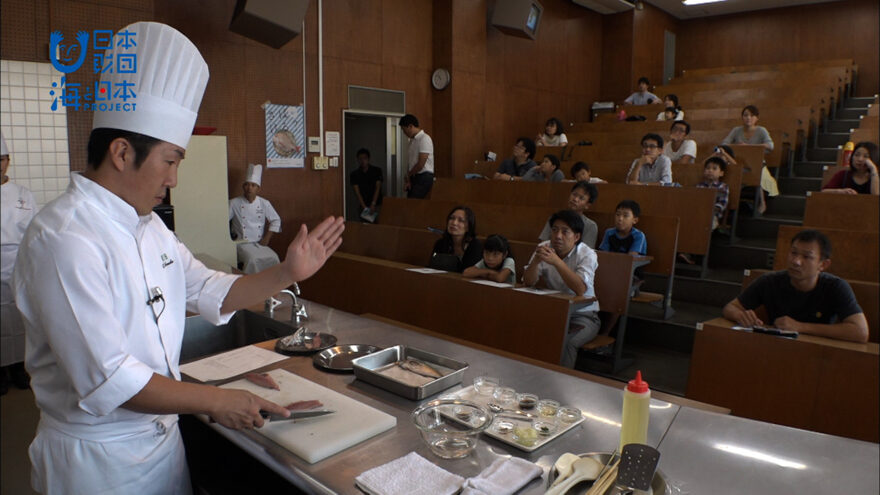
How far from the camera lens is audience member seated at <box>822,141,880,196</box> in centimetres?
439

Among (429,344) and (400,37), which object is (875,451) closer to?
(429,344)

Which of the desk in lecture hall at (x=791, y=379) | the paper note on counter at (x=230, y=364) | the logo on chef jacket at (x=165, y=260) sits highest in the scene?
the logo on chef jacket at (x=165, y=260)

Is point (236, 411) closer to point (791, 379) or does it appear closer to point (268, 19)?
point (791, 379)

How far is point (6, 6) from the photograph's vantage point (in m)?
4.18

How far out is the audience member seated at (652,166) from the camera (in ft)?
18.0

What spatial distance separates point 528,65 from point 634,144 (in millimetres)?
2710

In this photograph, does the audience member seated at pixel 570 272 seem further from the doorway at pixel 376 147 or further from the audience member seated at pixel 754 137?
the doorway at pixel 376 147

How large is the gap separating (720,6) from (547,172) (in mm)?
7108

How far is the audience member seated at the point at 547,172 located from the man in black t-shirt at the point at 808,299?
3079 mm

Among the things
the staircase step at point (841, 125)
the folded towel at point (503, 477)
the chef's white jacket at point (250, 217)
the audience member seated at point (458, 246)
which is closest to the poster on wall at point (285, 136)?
the chef's white jacket at point (250, 217)

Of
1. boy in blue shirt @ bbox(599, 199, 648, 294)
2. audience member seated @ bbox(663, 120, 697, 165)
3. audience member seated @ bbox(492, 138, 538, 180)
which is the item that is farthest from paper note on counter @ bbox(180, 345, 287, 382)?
audience member seated @ bbox(663, 120, 697, 165)

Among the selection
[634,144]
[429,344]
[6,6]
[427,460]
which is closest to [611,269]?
[429,344]

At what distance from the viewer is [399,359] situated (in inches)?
68.4

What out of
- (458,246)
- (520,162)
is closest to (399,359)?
(458,246)
